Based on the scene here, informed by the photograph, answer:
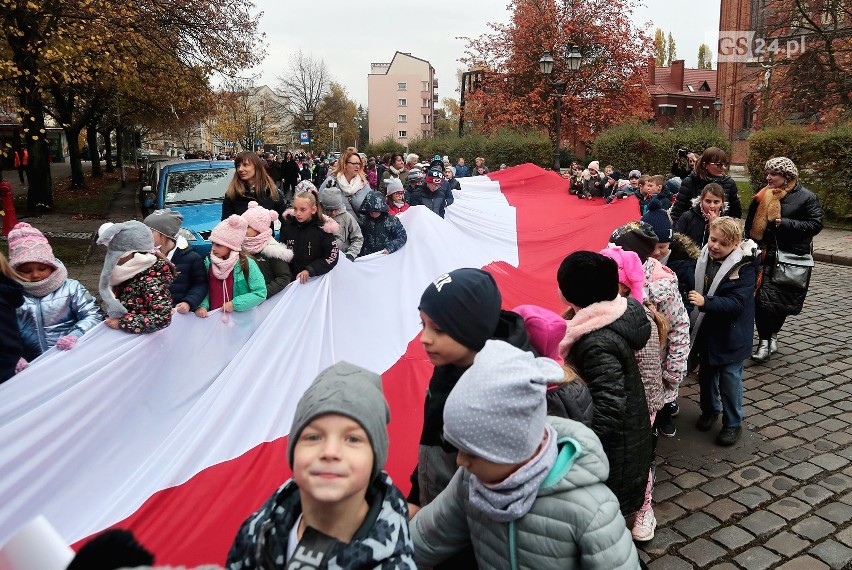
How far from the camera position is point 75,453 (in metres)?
3.54

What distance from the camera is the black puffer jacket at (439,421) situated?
2562 mm

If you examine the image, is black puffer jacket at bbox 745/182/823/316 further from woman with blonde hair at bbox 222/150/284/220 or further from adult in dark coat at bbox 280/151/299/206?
adult in dark coat at bbox 280/151/299/206

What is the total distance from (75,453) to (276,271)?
2.00m

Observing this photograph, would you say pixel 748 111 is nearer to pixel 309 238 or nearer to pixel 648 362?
pixel 309 238

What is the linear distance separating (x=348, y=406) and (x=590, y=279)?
1823mm

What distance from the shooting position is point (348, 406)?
5.90 feet

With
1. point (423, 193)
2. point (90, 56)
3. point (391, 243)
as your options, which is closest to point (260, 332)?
point (391, 243)

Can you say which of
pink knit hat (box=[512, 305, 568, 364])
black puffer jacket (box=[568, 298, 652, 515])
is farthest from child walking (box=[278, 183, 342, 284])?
pink knit hat (box=[512, 305, 568, 364])

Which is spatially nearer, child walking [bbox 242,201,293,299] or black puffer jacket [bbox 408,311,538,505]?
black puffer jacket [bbox 408,311,538,505]

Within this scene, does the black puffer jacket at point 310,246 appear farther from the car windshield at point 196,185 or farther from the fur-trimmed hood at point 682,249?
the car windshield at point 196,185

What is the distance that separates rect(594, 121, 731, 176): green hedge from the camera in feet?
68.4

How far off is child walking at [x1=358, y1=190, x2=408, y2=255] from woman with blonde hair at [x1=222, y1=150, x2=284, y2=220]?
954 millimetres

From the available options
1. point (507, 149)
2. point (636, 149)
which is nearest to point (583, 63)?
point (507, 149)

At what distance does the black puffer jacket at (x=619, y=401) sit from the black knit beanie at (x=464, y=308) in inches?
29.7
